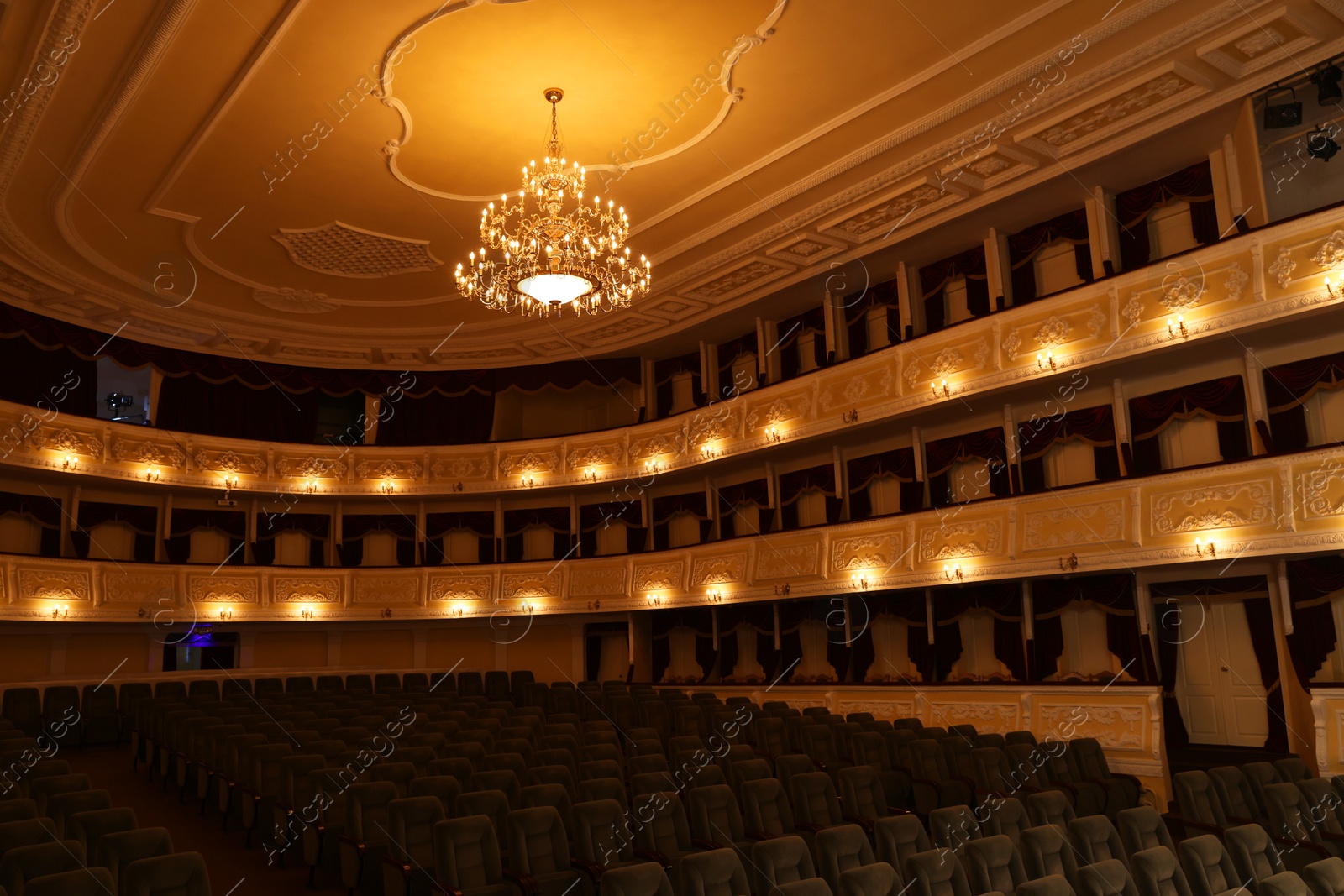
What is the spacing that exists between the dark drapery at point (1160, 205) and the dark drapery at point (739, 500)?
6383mm

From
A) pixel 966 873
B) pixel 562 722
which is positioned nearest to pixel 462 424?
pixel 562 722

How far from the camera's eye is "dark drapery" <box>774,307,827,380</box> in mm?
14907

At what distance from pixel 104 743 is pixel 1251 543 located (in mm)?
14084

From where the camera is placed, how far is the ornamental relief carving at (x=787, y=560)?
515 inches

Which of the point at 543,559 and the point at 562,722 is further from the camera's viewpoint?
the point at 543,559

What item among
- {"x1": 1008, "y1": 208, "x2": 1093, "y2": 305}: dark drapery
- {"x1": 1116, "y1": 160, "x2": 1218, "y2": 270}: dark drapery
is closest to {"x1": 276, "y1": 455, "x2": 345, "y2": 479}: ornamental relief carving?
{"x1": 1008, "y1": 208, "x2": 1093, "y2": 305}: dark drapery

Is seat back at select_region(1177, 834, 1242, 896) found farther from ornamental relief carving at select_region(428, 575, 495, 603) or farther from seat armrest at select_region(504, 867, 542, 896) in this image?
ornamental relief carving at select_region(428, 575, 495, 603)

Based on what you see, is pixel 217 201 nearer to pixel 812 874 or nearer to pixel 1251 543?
pixel 812 874

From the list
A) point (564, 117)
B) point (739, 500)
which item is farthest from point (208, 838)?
point (739, 500)

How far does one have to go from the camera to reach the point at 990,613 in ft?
40.6

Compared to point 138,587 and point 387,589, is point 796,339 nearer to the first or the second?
point 387,589

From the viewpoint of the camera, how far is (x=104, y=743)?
12938 mm

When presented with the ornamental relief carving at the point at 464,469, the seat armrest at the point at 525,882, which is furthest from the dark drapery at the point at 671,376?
the seat armrest at the point at 525,882

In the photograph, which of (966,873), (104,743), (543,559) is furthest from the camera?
(543,559)
